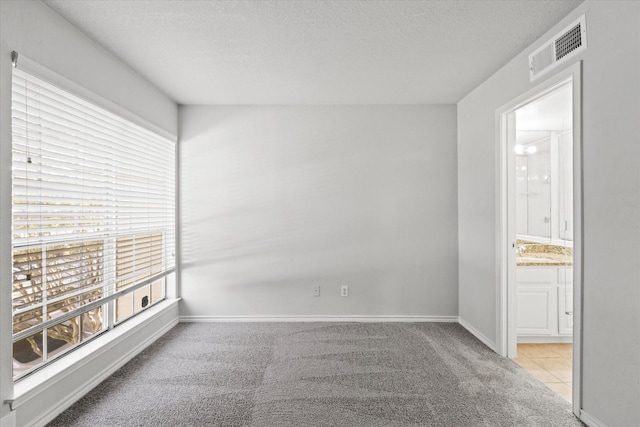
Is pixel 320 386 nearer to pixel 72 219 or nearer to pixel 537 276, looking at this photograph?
pixel 72 219

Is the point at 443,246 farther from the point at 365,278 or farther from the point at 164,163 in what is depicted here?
the point at 164,163

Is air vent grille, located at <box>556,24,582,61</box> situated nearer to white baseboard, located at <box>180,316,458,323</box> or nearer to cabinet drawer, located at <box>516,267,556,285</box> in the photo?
cabinet drawer, located at <box>516,267,556,285</box>

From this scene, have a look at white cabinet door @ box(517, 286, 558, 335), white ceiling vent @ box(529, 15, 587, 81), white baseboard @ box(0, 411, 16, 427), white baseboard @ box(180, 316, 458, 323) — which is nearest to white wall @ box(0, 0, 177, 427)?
white baseboard @ box(0, 411, 16, 427)

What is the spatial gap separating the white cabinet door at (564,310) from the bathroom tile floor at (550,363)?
15 cm

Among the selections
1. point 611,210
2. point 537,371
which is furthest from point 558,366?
point 611,210

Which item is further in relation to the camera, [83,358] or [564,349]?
[564,349]

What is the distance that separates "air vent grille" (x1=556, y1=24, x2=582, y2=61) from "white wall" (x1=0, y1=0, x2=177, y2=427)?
3250 millimetres

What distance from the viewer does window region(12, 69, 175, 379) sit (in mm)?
2055

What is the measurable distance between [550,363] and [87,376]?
144 inches

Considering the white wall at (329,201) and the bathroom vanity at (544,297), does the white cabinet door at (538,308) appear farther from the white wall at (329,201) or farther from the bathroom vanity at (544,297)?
the white wall at (329,201)

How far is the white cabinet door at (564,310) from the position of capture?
344cm

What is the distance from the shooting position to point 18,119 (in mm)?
2000

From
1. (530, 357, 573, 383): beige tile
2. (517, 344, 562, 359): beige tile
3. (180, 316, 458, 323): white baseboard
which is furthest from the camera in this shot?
(180, 316, 458, 323): white baseboard

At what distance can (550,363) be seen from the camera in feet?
10.0
